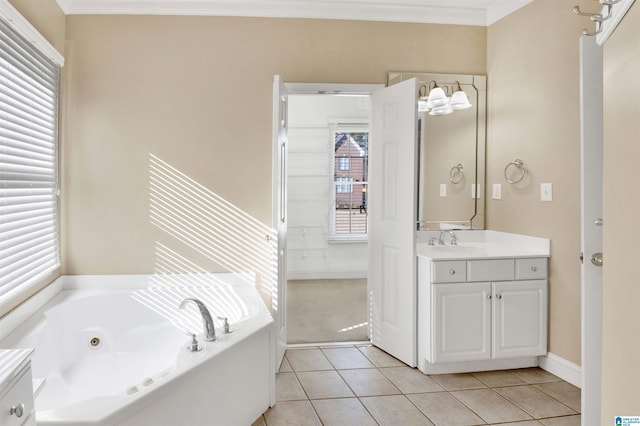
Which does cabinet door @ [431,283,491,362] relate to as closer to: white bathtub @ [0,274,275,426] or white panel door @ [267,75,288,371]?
white panel door @ [267,75,288,371]

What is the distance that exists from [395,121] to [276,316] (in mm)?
1585

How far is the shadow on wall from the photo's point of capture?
3.65 metres

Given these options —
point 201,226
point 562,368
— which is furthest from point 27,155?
point 562,368

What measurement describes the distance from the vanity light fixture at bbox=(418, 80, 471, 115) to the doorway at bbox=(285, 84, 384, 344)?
2.61 metres

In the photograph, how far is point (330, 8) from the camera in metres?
3.74

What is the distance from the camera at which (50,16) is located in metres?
3.21

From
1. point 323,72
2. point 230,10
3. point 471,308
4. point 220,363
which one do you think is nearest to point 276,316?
point 220,363

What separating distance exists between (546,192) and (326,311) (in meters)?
2.42

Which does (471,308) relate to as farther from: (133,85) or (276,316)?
(133,85)

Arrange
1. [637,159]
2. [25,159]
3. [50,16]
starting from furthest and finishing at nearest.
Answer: [50,16], [25,159], [637,159]

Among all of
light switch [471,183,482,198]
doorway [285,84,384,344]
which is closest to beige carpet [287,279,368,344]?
doorway [285,84,384,344]

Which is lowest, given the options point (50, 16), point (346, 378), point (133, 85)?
point (346, 378)

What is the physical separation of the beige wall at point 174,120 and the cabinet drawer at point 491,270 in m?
1.48

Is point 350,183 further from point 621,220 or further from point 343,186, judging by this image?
point 621,220
